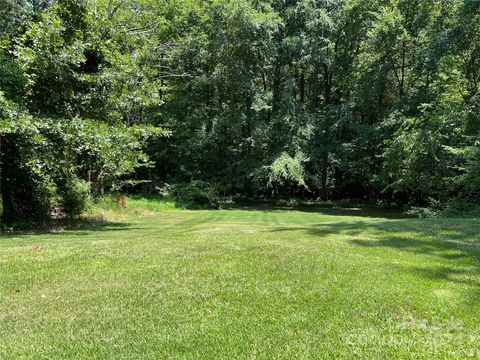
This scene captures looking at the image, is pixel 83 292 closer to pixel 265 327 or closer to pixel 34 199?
pixel 265 327

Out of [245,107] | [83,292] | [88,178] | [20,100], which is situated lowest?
[83,292]

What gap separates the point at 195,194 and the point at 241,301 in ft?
63.0

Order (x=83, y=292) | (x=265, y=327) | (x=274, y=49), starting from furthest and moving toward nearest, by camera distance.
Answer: (x=274, y=49)
(x=83, y=292)
(x=265, y=327)

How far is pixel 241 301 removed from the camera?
179 inches

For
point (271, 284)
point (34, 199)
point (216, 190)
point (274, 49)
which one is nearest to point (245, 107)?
point (274, 49)

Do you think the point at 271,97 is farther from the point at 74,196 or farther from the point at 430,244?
the point at 430,244

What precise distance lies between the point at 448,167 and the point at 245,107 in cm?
1406

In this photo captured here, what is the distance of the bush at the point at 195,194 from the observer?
23.5 m

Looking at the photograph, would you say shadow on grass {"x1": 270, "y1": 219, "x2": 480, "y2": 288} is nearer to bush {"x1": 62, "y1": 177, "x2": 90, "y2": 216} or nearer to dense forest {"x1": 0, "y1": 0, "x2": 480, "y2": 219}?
dense forest {"x1": 0, "y1": 0, "x2": 480, "y2": 219}

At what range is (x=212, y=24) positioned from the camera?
25.8 m

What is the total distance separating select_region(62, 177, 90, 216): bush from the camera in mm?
13180

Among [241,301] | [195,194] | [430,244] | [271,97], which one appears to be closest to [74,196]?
[241,301]

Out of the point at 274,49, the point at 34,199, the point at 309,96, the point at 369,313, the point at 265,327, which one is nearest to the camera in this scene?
the point at 265,327

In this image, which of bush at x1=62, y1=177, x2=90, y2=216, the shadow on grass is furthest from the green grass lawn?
→ bush at x1=62, y1=177, x2=90, y2=216
